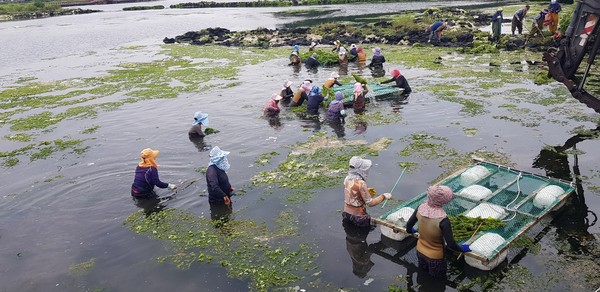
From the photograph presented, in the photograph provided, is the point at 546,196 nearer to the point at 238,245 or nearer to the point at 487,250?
the point at 487,250

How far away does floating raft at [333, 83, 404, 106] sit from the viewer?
2350cm

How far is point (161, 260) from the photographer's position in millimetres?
10984

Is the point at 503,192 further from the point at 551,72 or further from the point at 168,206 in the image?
the point at 168,206

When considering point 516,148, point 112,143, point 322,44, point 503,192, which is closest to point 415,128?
point 516,148

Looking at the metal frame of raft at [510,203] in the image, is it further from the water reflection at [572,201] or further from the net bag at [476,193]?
the water reflection at [572,201]

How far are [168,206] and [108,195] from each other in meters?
2.55

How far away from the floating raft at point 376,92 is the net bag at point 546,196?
12408 millimetres

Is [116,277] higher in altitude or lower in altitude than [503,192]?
lower

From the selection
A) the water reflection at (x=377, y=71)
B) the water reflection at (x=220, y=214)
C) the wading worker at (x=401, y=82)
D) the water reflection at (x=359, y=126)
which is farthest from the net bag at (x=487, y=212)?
the water reflection at (x=377, y=71)

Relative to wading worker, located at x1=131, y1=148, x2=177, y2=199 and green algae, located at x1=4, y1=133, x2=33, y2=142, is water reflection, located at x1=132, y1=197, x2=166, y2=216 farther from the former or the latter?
green algae, located at x1=4, y1=133, x2=33, y2=142

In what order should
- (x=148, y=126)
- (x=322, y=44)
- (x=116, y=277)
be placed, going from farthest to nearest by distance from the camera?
(x=322, y=44)
(x=148, y=126)
(x=116, y=277)

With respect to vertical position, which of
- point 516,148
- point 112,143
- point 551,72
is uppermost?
point 551,72

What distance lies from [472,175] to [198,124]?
1198 cm

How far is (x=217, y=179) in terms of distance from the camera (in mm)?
13203
